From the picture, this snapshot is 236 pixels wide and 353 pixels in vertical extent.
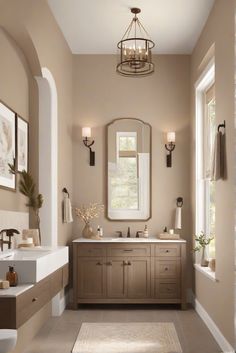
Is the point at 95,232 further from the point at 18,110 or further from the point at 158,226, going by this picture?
the point at 18,110

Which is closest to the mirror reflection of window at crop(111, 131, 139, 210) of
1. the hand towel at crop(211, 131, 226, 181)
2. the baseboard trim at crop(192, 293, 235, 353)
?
the baseboard trim at crop(192, 293, 235, 353)

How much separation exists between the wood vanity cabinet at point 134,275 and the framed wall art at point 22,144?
1.64 meters

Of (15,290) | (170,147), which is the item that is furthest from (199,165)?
(15,290)

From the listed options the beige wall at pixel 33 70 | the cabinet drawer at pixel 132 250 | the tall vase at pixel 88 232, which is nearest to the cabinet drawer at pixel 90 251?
the cabinet drawer at pixel 132 250

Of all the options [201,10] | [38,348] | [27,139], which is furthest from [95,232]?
[201,10]

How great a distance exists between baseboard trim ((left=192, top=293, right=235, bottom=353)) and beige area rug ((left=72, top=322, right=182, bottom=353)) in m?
0.36

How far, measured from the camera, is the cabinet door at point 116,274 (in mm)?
6773

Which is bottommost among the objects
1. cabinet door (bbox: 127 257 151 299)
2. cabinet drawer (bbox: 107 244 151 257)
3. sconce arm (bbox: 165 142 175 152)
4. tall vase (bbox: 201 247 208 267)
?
cabinet door (bbox: 127 257 151 299)

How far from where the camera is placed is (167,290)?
6766 mm

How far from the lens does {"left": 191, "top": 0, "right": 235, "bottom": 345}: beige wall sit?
15.2ft

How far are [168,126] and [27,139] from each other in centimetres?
238

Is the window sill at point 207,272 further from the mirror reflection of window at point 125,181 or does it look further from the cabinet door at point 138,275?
the mirror reflection of window at point 125,181

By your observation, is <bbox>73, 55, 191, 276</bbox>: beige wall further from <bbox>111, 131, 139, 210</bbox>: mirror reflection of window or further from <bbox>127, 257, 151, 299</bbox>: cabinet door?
<bbox>127, 257, 151, 299</bbox>: cabinet door

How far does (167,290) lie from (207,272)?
3.46 ft
